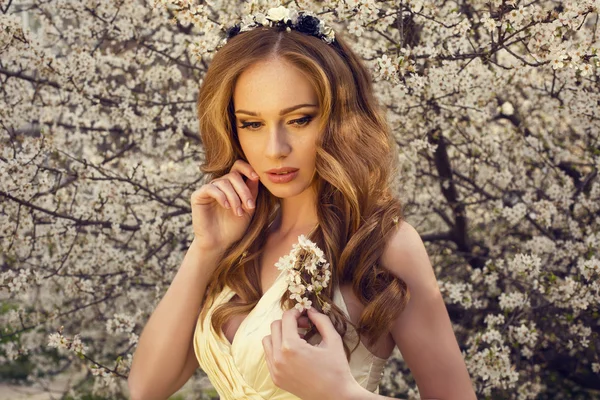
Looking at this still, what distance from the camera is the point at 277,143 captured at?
2.04m

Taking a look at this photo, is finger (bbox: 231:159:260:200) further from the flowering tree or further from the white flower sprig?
the flowering tree

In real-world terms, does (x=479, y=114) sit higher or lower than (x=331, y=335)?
higher

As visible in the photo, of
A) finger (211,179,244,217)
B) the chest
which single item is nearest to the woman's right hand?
finger (211,179,244,217)

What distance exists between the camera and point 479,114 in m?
4.38

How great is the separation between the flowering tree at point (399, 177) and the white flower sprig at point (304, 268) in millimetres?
1862

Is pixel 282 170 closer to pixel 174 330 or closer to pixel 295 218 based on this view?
pixel 295 218

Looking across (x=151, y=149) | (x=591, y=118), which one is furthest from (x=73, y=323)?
(x=591, y=118)

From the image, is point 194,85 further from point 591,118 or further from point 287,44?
point 287,44

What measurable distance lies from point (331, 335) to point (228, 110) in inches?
32.0

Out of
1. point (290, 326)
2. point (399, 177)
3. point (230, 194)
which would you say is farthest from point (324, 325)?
point (399, 177)

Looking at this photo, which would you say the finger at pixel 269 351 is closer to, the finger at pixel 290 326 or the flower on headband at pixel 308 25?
the finger at pixel 290 326

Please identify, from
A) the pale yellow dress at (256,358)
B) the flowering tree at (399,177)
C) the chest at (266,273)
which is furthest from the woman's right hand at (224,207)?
the flowering tree at (399,177)

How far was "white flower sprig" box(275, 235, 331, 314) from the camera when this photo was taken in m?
1.75

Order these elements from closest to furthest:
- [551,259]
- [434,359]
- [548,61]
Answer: [434,359]
[548,61]
[551,259]
